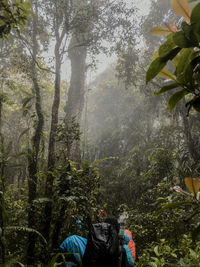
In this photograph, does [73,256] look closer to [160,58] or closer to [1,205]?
[1,205]

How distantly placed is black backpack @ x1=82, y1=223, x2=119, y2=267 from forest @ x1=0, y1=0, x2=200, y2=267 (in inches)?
13.6

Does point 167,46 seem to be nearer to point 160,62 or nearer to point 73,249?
point 160,62

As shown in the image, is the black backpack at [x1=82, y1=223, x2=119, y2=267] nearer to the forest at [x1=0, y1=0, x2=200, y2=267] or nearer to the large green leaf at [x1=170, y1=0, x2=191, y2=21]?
the forest at [x1=0, y1=0, x2=200, y2=267]

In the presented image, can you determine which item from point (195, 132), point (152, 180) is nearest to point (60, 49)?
point (152, 180)

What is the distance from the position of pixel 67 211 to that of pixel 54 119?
Answer: 166 cm

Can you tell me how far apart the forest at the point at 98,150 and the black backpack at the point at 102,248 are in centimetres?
35

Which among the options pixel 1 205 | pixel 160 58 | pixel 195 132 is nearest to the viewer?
pixel 160 58

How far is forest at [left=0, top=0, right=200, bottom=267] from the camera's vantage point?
2.16ft

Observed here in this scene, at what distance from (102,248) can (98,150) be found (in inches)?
315

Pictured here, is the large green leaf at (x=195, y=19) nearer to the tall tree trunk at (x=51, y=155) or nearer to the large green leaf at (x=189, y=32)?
the large green leaf at (x=189, y=32)

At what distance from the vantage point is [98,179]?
10.3 ft

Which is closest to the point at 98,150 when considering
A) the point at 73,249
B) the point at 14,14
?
the point at 73,249

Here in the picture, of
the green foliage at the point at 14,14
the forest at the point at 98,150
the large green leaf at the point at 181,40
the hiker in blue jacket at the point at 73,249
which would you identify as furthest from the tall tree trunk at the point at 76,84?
the large green leaf at the point at 181,40

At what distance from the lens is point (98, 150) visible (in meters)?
10.1
